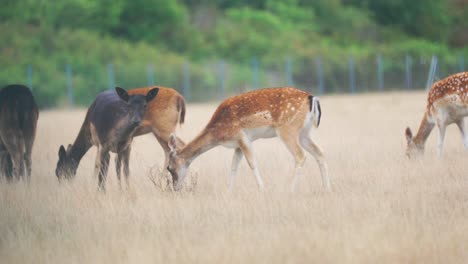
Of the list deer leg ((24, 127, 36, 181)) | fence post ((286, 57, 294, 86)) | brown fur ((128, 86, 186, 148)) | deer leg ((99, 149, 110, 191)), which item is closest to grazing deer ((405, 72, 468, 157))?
brown fur ((128, 86, 186, 148))

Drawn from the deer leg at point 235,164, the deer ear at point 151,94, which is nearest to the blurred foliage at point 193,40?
the deer ear at point 151,94

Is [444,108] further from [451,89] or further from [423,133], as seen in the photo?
[423,133]

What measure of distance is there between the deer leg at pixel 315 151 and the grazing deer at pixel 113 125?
2219 mm

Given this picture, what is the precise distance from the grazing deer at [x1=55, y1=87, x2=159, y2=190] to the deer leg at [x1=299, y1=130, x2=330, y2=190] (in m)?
2.22

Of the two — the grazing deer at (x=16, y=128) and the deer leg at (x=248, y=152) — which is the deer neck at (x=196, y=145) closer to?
the deer leg at (x=248, y=152)

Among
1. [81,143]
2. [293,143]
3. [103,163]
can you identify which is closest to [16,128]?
[81,143]

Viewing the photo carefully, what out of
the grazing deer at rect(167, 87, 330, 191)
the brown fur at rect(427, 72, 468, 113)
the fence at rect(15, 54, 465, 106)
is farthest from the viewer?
the fence at rect(15, 54, 465, 106)

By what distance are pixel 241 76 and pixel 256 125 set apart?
92.1ft

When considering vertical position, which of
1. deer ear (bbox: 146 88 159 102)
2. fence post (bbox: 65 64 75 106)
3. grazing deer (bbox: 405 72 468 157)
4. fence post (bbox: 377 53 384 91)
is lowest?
fence post (bbox: 377 53 384 91)

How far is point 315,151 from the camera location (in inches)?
438

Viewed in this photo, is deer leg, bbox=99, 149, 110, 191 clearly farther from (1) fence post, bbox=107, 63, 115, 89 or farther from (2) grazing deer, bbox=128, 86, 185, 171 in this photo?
(1) fence post, bbox=107, 63, 115, 89

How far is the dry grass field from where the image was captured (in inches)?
277

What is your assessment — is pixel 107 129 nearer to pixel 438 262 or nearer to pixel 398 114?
pixel 438 262

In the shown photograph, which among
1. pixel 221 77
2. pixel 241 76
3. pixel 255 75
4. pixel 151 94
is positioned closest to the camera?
pixel 151 94
